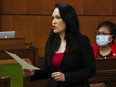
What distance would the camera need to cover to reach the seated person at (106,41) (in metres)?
3.51

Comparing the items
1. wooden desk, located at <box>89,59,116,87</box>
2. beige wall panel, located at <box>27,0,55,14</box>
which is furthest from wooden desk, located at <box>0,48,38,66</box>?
beige wall panel, located at <box>27,0,55,14</box>

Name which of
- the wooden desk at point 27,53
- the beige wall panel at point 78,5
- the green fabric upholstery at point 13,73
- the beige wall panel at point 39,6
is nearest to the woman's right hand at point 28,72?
the green fabric upholstery at point 13,73

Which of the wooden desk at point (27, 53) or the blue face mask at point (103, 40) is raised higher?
the blue face mask at point (103, 40)

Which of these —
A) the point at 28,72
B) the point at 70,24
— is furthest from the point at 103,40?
the point at 28,72

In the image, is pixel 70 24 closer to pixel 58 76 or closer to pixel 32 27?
pixel 58 76

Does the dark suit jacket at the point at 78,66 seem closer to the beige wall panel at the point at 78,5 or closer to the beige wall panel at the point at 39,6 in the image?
the beige wall panel at the point at 39,6

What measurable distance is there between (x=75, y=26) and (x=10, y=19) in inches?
93.4

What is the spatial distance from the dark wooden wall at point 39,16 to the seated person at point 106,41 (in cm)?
105

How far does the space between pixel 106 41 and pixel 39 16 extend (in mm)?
1246

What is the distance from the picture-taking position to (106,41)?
142 inches

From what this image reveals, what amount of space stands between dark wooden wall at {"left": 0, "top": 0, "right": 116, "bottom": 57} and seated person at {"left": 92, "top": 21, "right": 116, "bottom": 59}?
1051 mm

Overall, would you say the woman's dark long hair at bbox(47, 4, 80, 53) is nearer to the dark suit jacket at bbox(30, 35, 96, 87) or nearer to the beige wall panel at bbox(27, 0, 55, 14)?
the dark suit jacket at bbox(30, 35, 96, 87)

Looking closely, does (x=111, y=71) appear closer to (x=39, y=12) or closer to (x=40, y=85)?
(x=40, y=85)

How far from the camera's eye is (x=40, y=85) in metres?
3.44
